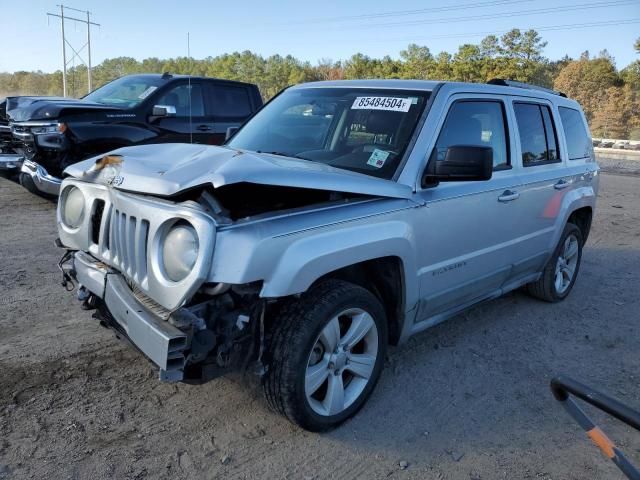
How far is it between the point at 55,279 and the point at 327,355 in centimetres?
320

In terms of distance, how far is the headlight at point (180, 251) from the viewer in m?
2.41

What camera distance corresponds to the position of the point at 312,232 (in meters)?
2.64

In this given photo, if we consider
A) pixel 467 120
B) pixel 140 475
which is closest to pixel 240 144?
pixel 467 120

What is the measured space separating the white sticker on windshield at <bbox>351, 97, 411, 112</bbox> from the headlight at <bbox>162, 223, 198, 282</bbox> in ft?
5.58

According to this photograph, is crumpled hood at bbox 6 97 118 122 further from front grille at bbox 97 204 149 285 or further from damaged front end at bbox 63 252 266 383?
damaged front end at bbox 63 252 266 383

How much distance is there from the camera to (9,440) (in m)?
2.71

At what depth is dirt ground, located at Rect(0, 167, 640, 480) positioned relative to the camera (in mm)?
2689

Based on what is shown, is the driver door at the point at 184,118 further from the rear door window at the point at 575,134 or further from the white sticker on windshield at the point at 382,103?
the rear door window at the point at 575,134

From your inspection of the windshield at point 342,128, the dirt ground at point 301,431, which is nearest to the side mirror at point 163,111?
the dirt ground at point 301,431

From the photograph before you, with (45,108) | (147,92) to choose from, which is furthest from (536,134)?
(45,108)

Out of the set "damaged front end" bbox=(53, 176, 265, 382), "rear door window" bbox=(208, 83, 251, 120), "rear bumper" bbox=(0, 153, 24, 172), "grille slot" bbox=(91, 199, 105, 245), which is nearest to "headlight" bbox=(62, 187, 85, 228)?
"grille slot" bbox=(91, 199, 105, 245)

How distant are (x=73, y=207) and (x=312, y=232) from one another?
1.57 meters

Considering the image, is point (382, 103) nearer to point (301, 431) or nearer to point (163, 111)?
point (301, 431)

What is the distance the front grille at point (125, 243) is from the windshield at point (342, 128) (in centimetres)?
124
